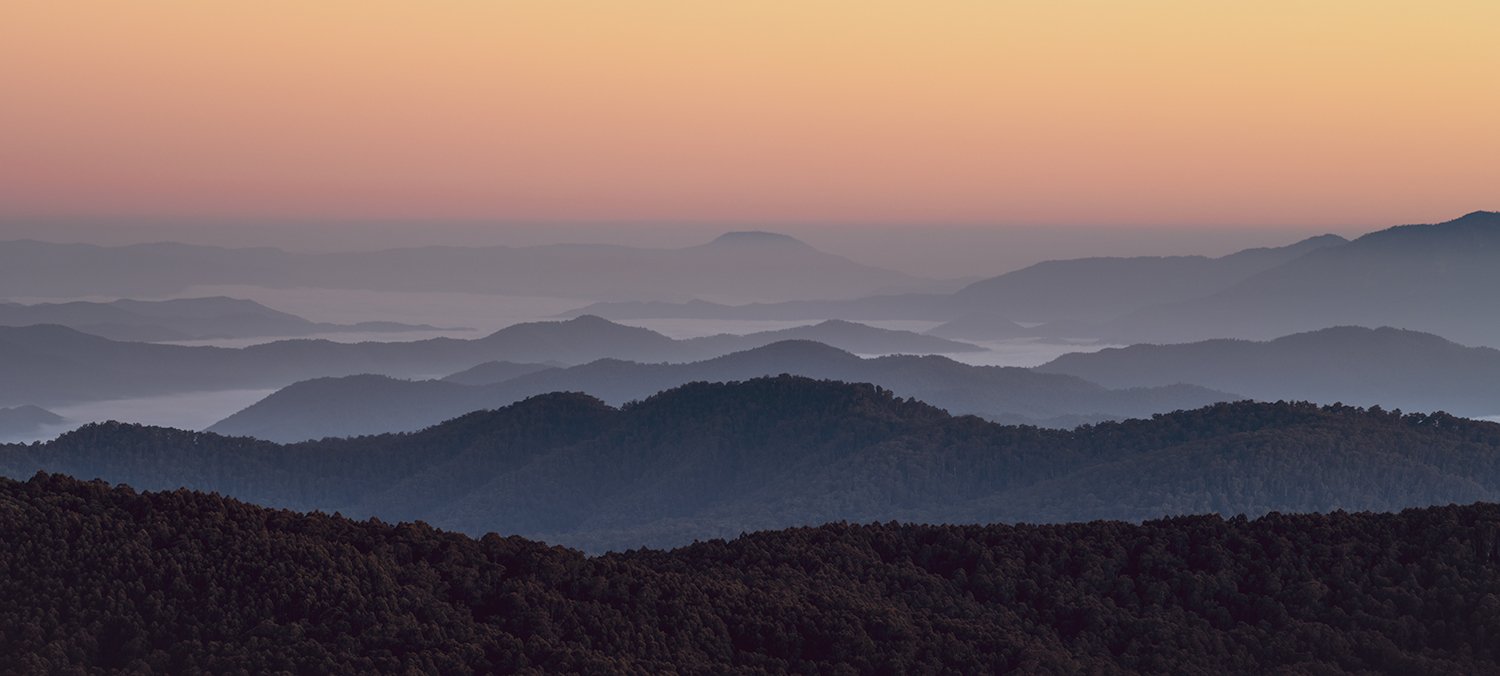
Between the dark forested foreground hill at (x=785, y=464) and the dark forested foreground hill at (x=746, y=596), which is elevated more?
the dark forested foreground hill at (x=746, y=596)

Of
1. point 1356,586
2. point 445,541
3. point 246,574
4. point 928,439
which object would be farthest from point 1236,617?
point 928,439

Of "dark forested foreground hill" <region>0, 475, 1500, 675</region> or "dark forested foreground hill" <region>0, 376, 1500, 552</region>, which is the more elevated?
"dark forested foreground hill" <region>0, 475, 1500, 675</region>

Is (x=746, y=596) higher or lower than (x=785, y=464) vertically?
higher

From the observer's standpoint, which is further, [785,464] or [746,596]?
[785,464]

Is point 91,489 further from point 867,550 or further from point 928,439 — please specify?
point 928,439

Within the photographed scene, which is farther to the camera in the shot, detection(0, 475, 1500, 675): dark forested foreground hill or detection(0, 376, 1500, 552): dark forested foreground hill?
detection(0, 376, 1500, 552): dark forested foreground hill
